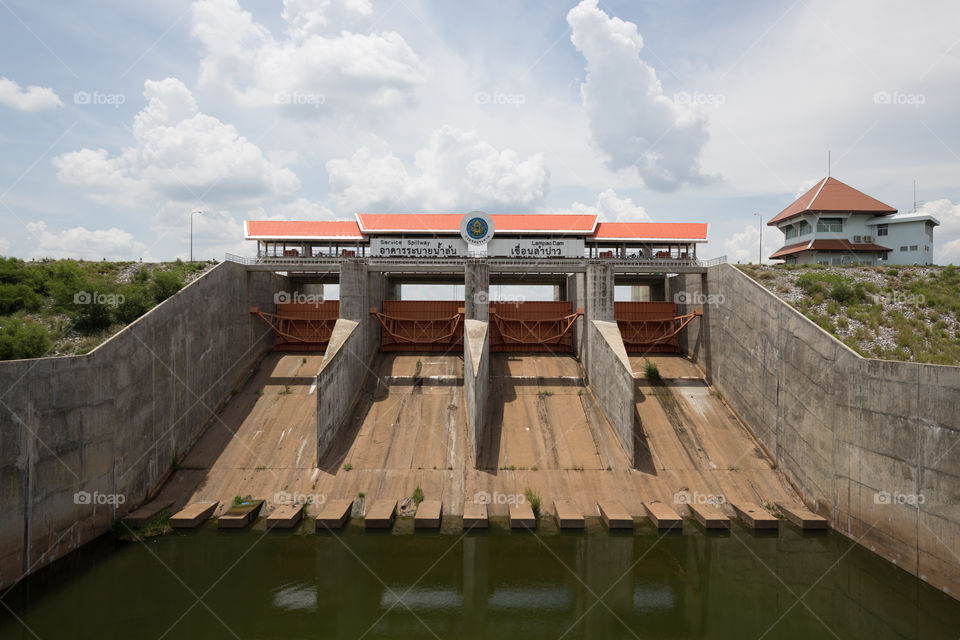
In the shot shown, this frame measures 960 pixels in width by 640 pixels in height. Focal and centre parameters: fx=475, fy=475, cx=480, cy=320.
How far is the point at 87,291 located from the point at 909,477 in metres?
28.6

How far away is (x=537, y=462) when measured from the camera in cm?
1950

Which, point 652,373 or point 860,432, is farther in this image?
point 652,373

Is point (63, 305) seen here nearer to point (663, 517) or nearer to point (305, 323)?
point (305, 323)

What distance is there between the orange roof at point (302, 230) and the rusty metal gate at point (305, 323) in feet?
34.9

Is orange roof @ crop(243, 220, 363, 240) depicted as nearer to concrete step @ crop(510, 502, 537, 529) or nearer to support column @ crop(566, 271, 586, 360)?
support column @ crop(566, 271, 586, 360)

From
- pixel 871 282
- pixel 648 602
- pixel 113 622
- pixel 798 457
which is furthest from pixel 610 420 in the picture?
pixel 113 622

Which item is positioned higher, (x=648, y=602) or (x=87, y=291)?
(x=87, y=291)

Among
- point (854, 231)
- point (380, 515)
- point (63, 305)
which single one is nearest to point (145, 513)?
point (380, 515)

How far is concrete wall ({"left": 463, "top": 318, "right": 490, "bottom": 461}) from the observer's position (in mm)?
19328

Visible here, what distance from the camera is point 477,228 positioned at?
3198cm

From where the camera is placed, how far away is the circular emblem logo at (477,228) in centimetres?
3177

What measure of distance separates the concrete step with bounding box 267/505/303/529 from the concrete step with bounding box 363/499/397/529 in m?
2.35

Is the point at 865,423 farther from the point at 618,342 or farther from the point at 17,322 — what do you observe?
the point at 17,322

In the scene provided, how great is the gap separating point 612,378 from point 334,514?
41.1 feet
